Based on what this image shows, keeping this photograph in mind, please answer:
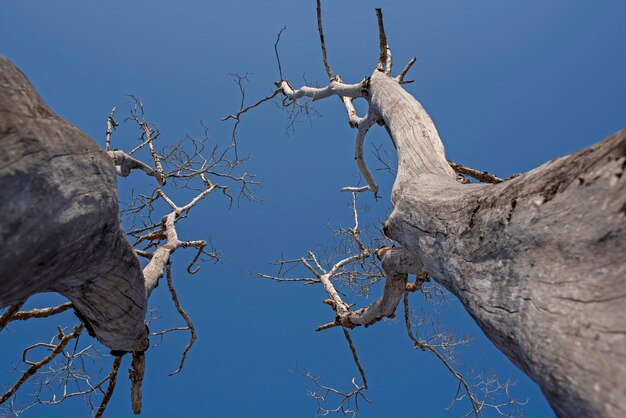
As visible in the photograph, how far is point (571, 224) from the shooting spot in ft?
2.74

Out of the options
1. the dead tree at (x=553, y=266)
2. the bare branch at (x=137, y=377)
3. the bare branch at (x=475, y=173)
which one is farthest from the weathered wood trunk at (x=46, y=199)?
the bare branch at (x=475, y=173)

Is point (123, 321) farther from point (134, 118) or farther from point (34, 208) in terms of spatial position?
point (134, 118)

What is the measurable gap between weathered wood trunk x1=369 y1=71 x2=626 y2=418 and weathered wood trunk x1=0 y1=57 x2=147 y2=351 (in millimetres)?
1237

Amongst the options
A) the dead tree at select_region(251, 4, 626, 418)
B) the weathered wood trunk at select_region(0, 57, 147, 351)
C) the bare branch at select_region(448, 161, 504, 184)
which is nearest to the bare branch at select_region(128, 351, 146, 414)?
the weathered wood trunk at select_region(0, 57, 147, 351)

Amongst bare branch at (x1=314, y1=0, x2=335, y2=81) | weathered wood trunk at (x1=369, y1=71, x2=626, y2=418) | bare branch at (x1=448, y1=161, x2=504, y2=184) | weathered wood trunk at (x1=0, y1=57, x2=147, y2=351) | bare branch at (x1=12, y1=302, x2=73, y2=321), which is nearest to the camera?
weathered wood trunk at (x1=369, y1=71, x2=626, y2=418)

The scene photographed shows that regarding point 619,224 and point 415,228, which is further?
point 415,228

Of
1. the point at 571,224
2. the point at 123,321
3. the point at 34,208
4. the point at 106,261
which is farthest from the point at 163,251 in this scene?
the point at 571,224

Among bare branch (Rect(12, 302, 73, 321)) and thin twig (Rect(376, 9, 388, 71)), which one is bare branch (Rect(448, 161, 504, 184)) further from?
bare branch (Rect(12, 302, 73, 321))

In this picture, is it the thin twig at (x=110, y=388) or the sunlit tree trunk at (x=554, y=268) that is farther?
the thin twig at (x=110, y=388)

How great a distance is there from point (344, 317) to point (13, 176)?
3.25m

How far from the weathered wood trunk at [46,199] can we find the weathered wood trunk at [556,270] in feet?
4.06

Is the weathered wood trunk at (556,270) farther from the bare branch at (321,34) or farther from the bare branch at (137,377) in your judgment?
the bare branch at (321,34)

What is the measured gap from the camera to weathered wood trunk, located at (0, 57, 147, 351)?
3.08 feet

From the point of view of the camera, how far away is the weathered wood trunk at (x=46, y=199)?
0.94m
